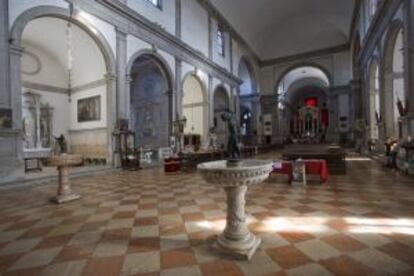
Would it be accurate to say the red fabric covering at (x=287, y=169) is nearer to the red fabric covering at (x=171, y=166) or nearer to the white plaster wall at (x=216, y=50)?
the red fabric covering at (x=171, y=166)

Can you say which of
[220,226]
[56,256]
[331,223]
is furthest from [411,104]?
[56,256]

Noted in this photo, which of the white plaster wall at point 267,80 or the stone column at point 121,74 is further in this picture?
the white plaster wall at point 267,80

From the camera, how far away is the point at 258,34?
25.2 meters

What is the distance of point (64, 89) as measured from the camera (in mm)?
15375

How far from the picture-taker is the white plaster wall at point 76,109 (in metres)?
11.4

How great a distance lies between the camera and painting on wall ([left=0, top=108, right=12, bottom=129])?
698 centimetres

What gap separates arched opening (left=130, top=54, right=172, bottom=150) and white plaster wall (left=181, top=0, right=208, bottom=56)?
2.67 m

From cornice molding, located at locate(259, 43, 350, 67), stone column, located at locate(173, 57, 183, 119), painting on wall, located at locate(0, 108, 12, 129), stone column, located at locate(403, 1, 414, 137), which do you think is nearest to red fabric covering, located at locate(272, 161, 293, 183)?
stone column, located at locate(403, 1, 414, 137)

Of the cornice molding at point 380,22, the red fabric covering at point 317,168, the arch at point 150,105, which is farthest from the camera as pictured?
the arch at point 150,105

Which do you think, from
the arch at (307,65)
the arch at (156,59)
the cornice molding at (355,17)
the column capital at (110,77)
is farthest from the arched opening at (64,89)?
the arch at (307,65)

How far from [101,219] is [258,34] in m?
24.7

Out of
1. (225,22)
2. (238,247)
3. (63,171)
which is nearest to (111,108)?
(63,171)

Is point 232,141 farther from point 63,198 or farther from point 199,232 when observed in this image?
point 63,198

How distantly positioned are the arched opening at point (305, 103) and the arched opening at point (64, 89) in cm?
2333
